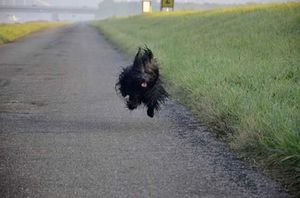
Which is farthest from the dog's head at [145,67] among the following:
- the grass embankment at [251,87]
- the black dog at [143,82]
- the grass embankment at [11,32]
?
the grass embankment at [11,32]

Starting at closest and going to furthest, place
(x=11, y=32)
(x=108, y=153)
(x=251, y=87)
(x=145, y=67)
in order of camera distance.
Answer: (x=108, y=153) < (x=145, y=67) < (x=251, y=87) < (x=11, y=32)

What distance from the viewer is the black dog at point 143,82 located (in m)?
7.31

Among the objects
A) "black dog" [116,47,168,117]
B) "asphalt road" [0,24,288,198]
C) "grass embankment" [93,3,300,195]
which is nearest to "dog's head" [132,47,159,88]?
"black dog" [116,47,168,117]

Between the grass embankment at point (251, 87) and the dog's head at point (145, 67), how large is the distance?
0.94 metres

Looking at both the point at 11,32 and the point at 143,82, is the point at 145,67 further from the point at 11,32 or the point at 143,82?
the point at 11,32

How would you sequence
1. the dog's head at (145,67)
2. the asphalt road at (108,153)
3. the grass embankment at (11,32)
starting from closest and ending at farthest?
the asphalt road at (108,153)
the dog's head at (145,67)
the grass embankment at (11,32)

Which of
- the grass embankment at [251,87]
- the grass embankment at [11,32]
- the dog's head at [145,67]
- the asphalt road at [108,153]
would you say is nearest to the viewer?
the asphalt road at [108,153]

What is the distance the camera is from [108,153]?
5.64 m

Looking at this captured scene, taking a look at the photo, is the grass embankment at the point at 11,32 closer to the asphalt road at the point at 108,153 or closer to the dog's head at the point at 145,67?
the asphalt road at the point at 108,153

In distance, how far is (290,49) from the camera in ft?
43.9

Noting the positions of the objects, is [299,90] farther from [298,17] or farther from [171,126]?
[298,17]

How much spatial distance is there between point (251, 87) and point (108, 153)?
4.14 meters

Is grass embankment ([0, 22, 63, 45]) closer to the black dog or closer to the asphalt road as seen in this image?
the asphalt road

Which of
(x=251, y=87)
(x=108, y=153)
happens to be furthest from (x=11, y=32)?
(x=108, y=153)
